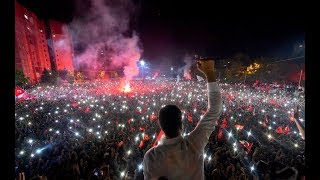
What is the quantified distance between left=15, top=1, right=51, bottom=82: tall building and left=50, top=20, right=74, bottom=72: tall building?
2973mm

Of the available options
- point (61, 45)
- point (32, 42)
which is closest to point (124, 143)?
point (32, 42)

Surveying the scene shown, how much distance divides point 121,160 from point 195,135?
22.1ft

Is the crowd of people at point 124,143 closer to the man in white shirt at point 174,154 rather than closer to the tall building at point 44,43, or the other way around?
the man in white shirt at point 174,154

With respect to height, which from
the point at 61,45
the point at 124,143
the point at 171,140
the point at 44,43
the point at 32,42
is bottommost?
the point at 124,143

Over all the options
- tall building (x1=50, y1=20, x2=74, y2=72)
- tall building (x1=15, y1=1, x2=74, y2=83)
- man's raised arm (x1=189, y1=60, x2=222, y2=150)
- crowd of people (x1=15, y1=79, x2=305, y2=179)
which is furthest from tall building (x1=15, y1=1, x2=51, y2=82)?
man's raised arm (x1=189, y1=60, x2=222, y2=150)

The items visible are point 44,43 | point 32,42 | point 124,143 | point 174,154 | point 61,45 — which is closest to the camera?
point 174,154

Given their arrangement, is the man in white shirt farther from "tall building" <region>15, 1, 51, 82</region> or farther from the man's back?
"tall building" <region>15, 1, 51, 82</region>

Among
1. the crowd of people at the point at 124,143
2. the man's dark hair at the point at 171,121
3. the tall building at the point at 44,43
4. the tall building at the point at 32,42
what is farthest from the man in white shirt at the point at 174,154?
the tall building at the point at 44,43

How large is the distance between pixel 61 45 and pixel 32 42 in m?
14.4

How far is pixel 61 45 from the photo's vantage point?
75.9 metres

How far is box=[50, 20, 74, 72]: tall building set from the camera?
74.4 meters

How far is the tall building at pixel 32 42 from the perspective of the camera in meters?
50.9

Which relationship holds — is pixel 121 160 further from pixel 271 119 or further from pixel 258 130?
pixel 271 119

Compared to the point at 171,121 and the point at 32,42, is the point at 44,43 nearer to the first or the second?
the point at 32,42
